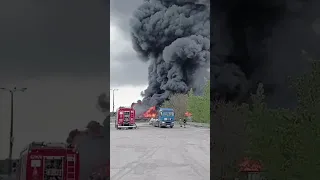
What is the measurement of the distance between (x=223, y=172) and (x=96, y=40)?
4632 mm

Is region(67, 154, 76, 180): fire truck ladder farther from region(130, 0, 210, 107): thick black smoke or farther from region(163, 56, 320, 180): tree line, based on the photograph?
region(130, 0, 210, 107): thick black smoke

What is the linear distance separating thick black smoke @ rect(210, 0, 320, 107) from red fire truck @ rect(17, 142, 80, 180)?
470 centimetres

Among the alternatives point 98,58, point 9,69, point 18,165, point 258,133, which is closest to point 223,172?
point 258,133

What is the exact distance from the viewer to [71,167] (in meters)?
8.23

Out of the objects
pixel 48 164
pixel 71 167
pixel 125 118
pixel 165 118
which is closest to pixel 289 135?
pixel 71 167

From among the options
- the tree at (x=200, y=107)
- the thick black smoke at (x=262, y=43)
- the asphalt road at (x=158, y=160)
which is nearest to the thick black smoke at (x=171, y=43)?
the tree at (x=200, y=107)

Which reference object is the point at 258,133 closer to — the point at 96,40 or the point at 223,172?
the point at 223,172

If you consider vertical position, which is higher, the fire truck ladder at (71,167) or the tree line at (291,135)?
the tree line at (291,135)

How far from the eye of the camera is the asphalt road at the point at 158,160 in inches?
527

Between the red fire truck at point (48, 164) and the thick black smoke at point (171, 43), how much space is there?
1970 inches

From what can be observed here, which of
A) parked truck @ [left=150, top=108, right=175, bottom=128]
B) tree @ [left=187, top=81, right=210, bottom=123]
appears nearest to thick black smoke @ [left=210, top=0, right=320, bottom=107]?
parked truck @ [left=150, top=108, right=175, bottom=128]

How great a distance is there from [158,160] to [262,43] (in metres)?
7.97

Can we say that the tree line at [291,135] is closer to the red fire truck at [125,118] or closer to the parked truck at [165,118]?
the red fire truck at [125,118]

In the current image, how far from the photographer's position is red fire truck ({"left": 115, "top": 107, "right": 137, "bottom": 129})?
29.6 metres
